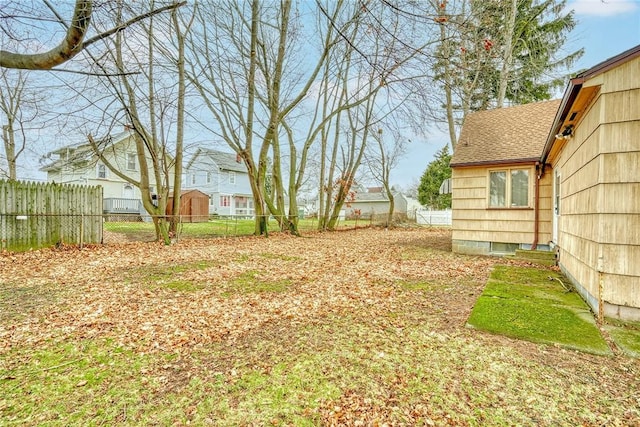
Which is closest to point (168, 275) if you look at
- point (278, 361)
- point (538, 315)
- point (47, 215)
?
point (278, 361)

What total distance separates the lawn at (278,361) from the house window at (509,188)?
171 inches

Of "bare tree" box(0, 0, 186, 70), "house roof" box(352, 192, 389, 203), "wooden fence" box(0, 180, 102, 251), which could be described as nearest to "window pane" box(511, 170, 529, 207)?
"bare tree" box(0, 0, 186, 70)

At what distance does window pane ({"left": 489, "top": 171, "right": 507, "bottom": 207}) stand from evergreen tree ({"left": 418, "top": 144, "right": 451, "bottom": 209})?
840 inches

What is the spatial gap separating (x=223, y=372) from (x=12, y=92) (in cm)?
2017

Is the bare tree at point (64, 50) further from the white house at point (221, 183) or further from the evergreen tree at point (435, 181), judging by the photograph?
the evergreen tree at point (435, 181)

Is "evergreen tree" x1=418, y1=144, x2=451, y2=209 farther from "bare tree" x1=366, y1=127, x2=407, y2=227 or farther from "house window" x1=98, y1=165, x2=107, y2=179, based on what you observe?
"house window" x1=98, y1=165, x2=107, y2=179

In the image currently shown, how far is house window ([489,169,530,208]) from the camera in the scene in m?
8.76

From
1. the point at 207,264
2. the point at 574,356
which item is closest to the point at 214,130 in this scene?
the point at 207,264

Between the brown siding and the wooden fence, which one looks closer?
the brown siding

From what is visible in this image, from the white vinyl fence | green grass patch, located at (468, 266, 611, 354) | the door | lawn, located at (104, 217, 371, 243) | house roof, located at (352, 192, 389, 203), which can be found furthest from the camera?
house roof, located at (352, 192, 389, 203)

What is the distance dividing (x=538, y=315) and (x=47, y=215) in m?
11.1

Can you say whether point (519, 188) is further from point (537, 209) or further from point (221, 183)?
point (221, 183)

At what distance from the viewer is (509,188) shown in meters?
8.91

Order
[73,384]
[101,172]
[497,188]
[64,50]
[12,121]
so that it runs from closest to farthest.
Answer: [64,50]
[73,384]
[497,188]
[12,121]
[101,172]
